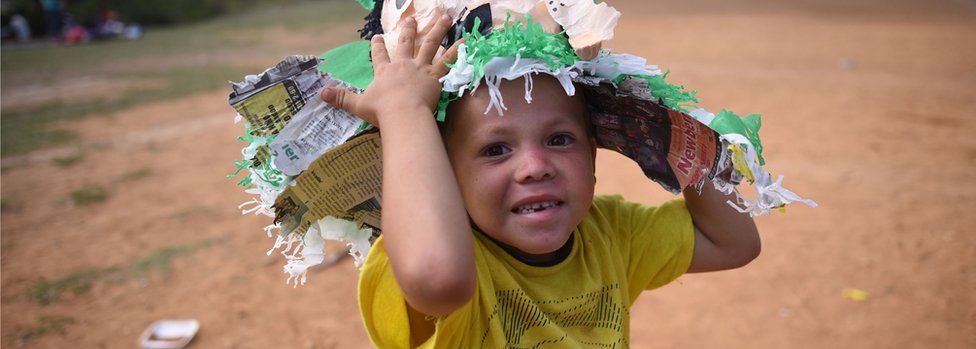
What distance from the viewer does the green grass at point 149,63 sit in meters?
8.16

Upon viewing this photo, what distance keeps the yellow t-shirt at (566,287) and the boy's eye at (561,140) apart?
0.27 metres

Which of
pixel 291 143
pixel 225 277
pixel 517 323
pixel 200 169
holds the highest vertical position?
pixel 291 143

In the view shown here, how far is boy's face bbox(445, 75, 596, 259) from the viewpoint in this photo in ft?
4.68

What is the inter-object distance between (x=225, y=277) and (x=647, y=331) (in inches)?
87.6

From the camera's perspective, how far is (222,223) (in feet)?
15.3

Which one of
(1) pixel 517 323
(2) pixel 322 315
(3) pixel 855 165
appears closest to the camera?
(1) pixel 517 323

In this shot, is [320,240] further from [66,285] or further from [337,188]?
[66,285]

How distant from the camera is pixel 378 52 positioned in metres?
1.47

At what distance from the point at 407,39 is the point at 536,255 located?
22.0 inches

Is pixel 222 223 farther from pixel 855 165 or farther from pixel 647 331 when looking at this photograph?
pixel 855 165

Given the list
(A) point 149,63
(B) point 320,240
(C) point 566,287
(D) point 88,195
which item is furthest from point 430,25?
(A) point 149,63

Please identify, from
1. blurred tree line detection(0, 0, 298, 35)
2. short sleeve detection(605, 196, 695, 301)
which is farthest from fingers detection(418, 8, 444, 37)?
blurred tree line detection(0, 0, 298, 35)

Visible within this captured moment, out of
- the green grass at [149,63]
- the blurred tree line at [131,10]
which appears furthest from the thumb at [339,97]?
the blurred tree line at [131,10]

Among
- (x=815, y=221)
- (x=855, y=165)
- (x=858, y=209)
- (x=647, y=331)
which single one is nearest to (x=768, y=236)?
(x=815, y=221)
